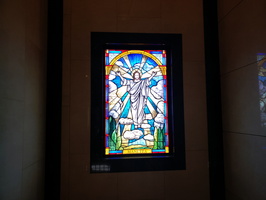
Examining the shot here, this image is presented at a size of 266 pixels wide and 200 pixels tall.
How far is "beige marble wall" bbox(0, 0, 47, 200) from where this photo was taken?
3.18 ft

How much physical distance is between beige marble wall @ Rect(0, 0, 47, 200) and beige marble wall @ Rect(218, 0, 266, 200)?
4.44 feet

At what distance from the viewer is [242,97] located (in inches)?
54.7

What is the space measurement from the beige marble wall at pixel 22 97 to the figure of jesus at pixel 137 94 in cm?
63

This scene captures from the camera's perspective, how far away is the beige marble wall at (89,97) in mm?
1554

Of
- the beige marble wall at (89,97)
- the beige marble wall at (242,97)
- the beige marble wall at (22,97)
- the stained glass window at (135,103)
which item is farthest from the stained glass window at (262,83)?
the beige marble wall at (22,97)

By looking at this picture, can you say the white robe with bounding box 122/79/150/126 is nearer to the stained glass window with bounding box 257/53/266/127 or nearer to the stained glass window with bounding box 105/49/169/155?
the stained glass window with bounding box 105/49/169/155

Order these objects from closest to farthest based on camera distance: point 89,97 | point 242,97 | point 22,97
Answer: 1. point 22,97
2. point 242,97
3. point 89,97

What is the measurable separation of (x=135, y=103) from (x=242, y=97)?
0.76 meters

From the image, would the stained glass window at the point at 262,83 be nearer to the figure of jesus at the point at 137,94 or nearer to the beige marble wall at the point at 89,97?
the beige marble wall at the point at 89,97

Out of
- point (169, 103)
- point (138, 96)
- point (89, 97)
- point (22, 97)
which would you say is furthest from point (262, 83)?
point (22, 97)

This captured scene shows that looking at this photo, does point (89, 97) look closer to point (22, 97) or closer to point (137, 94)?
point (137, 94)

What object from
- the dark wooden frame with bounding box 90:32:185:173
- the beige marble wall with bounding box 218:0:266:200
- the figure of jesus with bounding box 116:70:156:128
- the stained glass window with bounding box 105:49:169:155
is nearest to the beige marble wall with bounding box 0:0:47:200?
the dark wooden frame with bounding box 90:32:185:173

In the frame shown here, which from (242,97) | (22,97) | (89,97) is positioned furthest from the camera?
(89,97)
